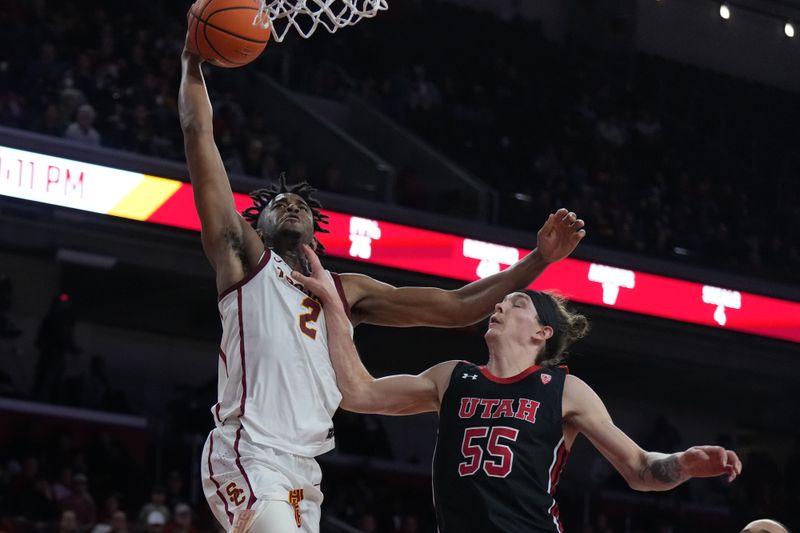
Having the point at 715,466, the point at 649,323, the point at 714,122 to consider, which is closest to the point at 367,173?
the point at 649,323

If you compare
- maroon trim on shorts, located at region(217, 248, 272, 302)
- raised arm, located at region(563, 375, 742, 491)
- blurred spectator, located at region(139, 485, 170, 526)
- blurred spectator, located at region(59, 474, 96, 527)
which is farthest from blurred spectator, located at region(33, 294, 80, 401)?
raised arm, located at region(563, 375, 742, 491)

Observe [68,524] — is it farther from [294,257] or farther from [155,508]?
[294,257]

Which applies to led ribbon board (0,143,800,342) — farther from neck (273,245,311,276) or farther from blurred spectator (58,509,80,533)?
neck (273,245,311,276)

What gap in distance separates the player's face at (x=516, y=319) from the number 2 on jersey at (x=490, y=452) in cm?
37

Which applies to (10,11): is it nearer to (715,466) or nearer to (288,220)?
(288,220)

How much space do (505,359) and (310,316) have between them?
0.76 meters

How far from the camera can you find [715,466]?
3.94m

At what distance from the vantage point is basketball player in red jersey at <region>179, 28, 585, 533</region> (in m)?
4.48

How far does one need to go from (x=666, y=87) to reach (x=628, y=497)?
290 inches

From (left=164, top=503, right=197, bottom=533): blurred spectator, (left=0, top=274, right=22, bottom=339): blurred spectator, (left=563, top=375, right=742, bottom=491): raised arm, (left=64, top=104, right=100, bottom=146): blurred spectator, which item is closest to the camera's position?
(left=563, top=375, right=742, bottom=491): raised arm

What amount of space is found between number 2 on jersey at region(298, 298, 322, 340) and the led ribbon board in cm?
577

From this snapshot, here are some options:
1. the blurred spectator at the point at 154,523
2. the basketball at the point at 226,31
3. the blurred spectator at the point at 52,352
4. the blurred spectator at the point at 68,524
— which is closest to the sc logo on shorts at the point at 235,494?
the basketball at the point at 226,31

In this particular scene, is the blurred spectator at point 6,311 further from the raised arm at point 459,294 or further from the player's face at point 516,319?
the player's face at point 516,319

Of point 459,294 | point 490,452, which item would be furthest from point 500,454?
point 459,294
